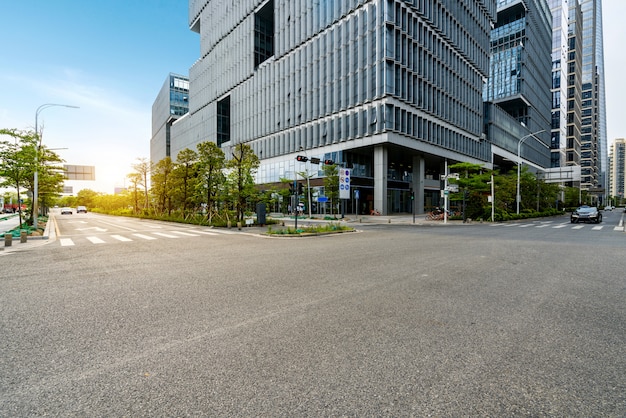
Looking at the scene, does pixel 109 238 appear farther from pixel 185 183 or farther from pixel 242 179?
pixel 185 183

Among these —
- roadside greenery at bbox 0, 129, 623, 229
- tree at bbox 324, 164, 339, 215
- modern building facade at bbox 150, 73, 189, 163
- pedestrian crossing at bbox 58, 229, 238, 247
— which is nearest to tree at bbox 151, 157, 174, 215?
roadside greenery at bbox 0, 129, 623, 229

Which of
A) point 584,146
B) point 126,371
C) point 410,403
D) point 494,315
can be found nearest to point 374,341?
point 410,403

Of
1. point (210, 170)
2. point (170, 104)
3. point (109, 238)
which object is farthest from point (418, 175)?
point (170, 104)

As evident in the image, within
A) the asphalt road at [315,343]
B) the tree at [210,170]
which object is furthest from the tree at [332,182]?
the asphalt road at [315,343]

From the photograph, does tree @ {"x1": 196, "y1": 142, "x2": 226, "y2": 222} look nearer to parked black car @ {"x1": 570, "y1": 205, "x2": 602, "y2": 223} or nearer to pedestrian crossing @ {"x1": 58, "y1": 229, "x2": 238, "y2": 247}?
pedestrian crossing @ {"x1": 58, "y1": 229, "x2": 238, "y2": 247}

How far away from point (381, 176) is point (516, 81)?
192 ft

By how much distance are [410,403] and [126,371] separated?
286 cm

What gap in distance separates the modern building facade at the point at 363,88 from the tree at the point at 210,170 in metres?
15.1

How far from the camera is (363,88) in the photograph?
132 feet

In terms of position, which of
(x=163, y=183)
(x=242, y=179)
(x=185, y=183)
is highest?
(x=163, y=183)

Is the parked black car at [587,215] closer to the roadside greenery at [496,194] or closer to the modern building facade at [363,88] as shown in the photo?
the roadside greenery at [496,194]

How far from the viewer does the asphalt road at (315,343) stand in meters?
2.65

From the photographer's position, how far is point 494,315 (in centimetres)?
473

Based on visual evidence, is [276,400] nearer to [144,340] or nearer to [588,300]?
[144,340]
